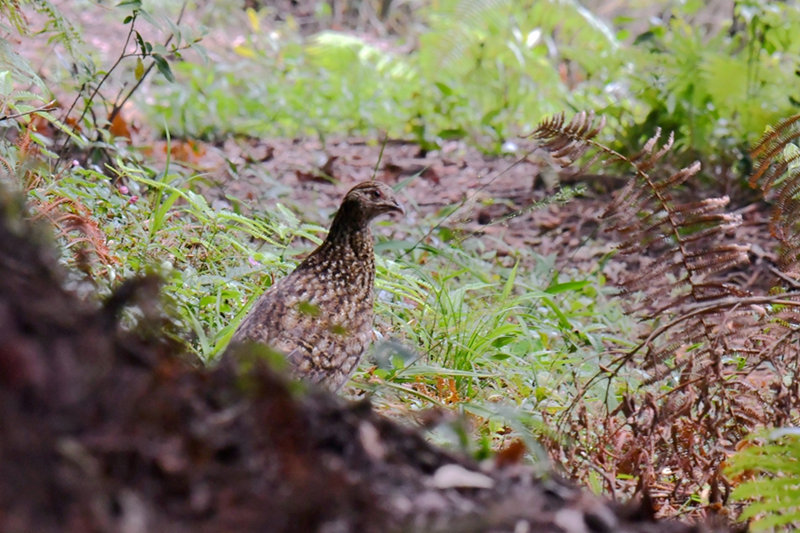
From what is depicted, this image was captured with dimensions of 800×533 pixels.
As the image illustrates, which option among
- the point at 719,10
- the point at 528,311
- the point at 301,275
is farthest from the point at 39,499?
the point at 719,10

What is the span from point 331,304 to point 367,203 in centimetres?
63

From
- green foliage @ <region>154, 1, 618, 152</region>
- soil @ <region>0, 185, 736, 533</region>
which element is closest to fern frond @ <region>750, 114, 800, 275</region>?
soil @ <region>0, 185, 736, 533</region>

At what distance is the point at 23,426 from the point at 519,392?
3.32 meters

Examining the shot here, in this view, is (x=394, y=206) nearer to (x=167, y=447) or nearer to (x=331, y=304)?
(x=331, y=304)

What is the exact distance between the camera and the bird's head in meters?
4.34

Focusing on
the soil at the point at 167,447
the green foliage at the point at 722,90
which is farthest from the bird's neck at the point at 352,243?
the green foliage at the point at 722,90

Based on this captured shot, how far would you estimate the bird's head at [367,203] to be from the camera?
434cm

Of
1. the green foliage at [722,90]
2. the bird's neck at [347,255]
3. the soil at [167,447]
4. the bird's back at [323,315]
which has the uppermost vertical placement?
the green foliage at [722,90]

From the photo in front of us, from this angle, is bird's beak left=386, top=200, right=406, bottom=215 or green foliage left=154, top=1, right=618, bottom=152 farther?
green foliage left=154, top=1, right=618, bottom=152

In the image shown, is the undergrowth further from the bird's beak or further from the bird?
the bird's beak

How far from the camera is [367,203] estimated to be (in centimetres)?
438

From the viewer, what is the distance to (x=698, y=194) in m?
7.49

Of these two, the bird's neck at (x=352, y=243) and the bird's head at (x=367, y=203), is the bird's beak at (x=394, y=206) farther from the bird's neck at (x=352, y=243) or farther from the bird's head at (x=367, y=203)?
the bird's neck at (x=352, y=243)

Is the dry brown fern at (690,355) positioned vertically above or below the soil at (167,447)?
above
